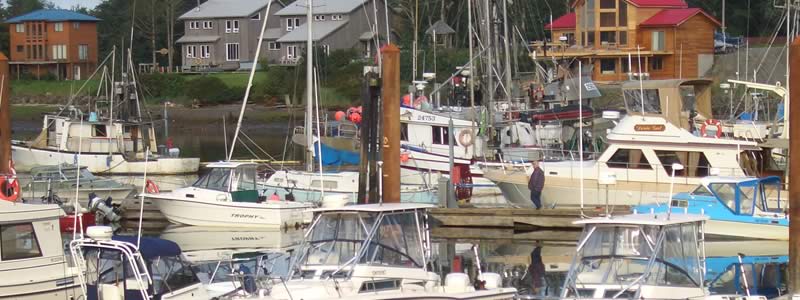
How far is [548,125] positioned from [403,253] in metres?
25.1

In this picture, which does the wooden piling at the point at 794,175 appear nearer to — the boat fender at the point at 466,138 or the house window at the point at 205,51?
the boat fender at the point at 466,138

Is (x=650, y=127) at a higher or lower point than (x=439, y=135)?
higher

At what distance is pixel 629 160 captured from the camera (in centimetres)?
3512

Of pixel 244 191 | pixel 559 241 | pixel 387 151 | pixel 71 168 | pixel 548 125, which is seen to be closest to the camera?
pixel 387 151

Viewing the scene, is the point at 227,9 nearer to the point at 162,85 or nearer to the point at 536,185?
the point at 162,85

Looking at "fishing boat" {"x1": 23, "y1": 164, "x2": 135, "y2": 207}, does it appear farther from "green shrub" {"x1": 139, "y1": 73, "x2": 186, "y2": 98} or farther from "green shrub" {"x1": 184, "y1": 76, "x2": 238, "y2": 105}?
"green shrub" {"x1": 139, "y1": 73, "x2": 186, "y2": 98}

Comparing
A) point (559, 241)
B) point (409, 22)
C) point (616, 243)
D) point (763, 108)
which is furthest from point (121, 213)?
point (409, 22)

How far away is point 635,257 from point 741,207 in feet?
38.9

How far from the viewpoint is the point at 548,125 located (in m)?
45.5

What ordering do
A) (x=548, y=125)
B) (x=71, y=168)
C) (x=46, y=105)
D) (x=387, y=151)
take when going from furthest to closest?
1. (x=46, y=105)
2. (x=548, y=125)
3. (x=71, y=168)
4. (x=387, y=151)

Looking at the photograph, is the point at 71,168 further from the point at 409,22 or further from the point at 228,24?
the point at 228,24

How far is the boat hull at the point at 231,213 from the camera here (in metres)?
34.7

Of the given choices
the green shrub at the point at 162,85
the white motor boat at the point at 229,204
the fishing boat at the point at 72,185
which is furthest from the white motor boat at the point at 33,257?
the green shrub at the point at 162,85

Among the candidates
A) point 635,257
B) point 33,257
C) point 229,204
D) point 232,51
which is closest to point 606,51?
point 232,51
